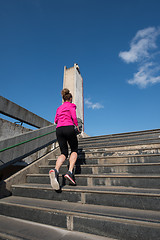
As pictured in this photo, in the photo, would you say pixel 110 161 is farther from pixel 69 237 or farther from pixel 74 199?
pixel 69 237

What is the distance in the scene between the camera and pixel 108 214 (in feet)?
5.04

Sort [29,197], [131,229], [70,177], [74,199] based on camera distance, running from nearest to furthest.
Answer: [131,229] < [74,199] < [70,177] < [29,197]

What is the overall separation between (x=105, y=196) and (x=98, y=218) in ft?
1.34

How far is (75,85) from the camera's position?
906cm

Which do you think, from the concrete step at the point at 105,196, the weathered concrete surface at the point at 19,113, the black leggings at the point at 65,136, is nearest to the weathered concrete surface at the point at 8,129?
the weathered concrete surface at the point at 19,113

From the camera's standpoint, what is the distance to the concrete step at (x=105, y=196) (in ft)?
5.41

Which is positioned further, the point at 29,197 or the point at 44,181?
the point at 44,181

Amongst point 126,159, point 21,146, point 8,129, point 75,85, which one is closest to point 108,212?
point 126,159

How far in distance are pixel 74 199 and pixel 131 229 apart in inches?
36.2

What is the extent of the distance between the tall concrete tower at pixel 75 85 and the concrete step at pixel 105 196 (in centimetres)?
679

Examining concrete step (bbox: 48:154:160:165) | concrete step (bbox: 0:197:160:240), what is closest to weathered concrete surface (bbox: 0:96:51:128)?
concrete step (bbox: 48:154:160:165)

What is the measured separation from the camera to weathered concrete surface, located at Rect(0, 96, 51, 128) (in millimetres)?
3989

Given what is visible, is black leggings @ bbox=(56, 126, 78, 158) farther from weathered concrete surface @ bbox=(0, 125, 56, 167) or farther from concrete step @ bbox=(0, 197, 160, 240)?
weathered concrete surface @ bbox=(0, 125, 56, 167)

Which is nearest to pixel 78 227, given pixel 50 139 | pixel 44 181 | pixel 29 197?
pixel 29 197
